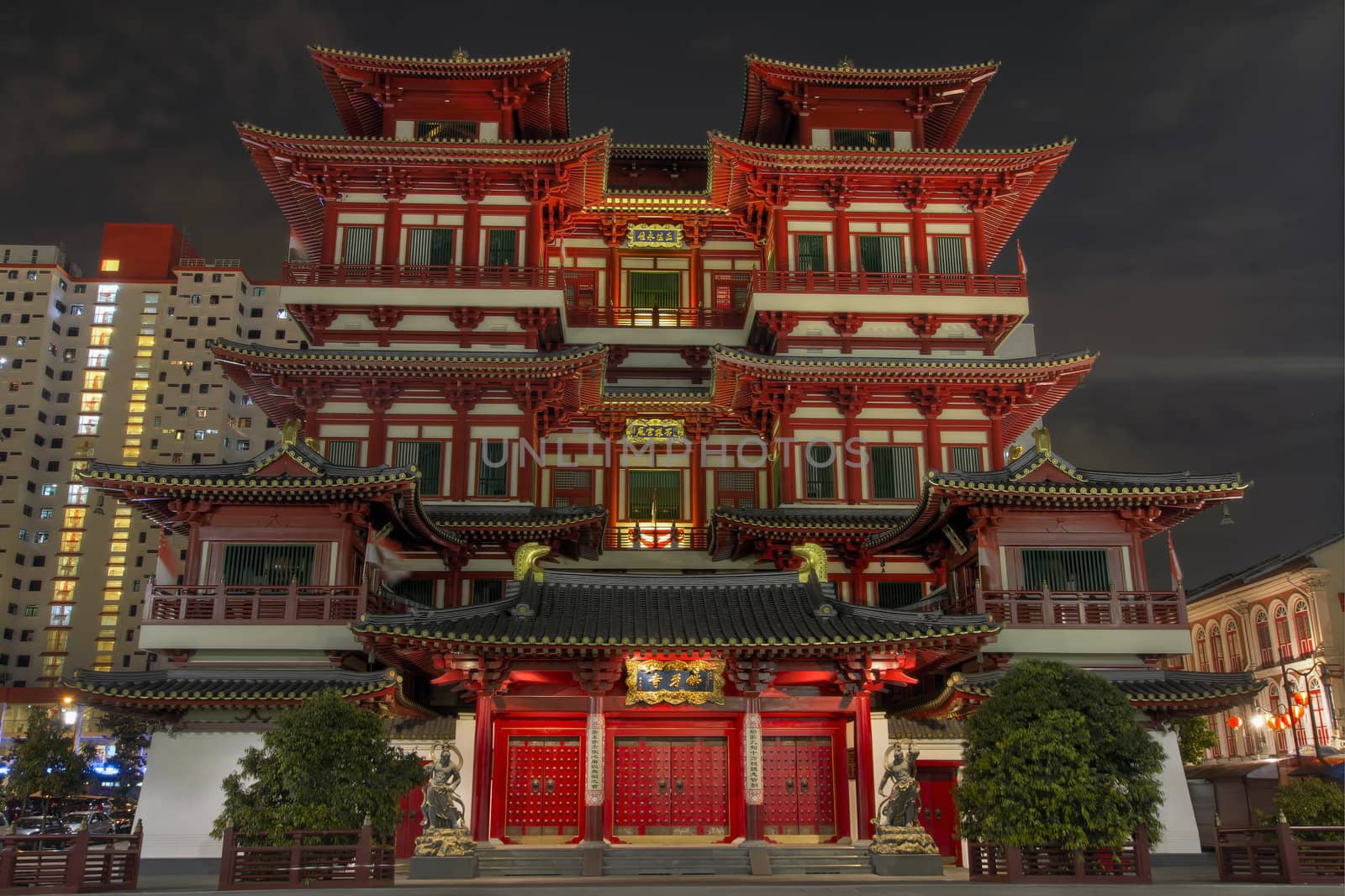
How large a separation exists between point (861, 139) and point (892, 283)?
21.5 feet

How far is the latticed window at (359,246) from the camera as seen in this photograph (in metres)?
38.0

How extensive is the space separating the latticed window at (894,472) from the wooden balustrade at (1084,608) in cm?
767

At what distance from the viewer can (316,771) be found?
20.7 meters

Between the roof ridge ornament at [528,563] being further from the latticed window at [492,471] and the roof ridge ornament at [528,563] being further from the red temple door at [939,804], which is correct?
the red temple door at [939,804]

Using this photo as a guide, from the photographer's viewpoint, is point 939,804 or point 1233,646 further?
point 1233,646

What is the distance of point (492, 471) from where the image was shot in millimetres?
35438

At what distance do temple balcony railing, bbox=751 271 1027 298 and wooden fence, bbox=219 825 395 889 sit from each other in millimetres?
23461

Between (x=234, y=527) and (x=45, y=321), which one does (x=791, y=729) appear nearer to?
(x=234, y=527)

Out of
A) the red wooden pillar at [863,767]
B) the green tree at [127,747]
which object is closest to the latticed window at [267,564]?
the red wooden pillar at [863,767]

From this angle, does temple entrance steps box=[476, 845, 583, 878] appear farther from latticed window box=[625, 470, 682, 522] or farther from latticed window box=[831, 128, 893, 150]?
latticed window box=[831, 128, 893, 150]

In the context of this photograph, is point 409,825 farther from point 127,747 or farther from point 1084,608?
point 127,747

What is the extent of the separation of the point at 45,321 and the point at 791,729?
104610 millimetres

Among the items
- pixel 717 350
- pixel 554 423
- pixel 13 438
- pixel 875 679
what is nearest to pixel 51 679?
pixel 13 438

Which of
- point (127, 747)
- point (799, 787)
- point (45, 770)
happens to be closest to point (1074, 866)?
point (799, 787)
